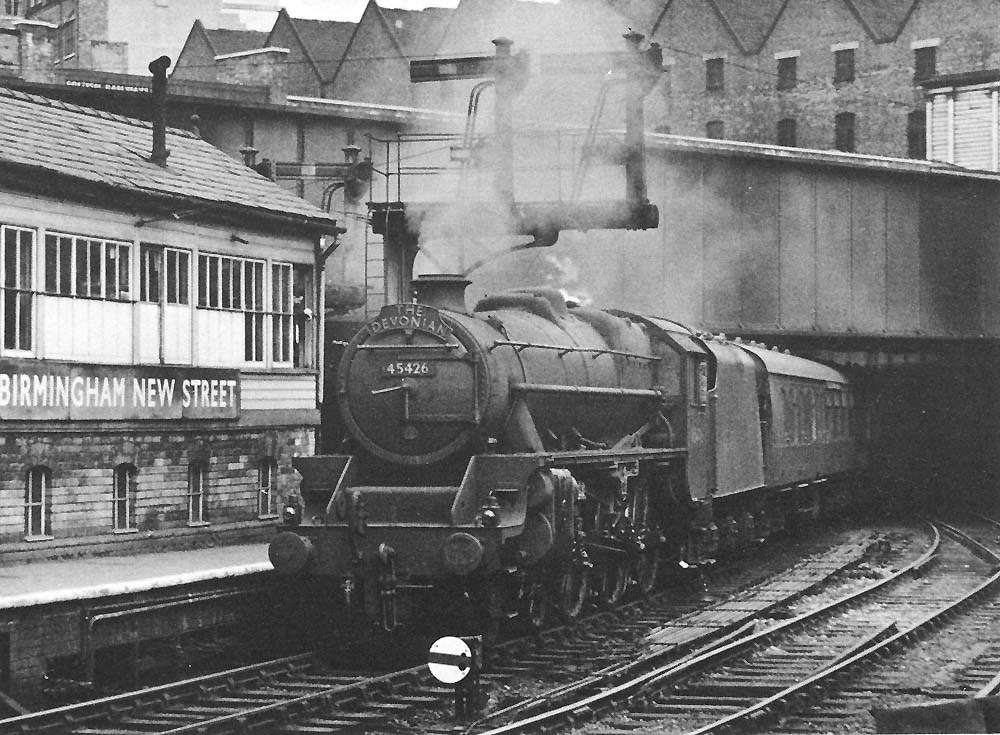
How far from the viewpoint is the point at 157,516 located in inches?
620

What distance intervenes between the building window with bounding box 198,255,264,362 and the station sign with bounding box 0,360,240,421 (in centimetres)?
80

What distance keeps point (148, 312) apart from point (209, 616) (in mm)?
4831

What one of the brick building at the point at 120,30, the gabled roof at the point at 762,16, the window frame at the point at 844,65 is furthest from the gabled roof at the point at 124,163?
the gabled roof at the point at 762,16

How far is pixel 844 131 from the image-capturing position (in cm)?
5028

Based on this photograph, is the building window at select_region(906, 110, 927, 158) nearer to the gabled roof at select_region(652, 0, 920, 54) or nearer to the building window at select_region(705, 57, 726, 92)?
the gabled roof at select_region(652, 0, 920, 54)

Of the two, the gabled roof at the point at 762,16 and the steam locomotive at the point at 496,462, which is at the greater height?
the gabled roof at the point at 762,16

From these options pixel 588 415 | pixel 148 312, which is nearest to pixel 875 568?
pixel 588 415

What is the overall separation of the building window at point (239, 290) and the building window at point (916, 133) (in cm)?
3501

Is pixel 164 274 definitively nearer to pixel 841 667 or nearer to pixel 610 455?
pixel 610 455

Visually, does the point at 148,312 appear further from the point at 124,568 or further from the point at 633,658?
the point at 633,658

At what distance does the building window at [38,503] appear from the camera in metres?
14.0

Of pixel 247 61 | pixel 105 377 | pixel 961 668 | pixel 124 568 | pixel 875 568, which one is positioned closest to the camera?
pixel 961 668

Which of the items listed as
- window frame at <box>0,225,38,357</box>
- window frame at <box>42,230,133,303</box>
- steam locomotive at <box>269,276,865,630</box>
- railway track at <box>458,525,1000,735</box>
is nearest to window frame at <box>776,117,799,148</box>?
steam locomotive at <box>269,276,865,630</box>

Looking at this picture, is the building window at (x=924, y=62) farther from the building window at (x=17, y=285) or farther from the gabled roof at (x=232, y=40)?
the building window at (x=17, y=285)
